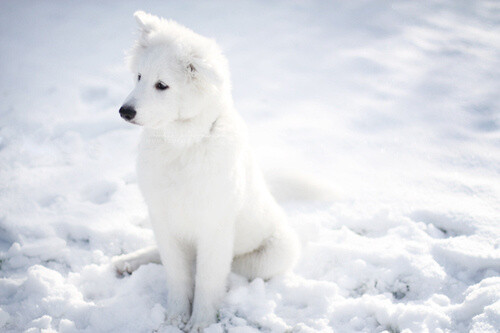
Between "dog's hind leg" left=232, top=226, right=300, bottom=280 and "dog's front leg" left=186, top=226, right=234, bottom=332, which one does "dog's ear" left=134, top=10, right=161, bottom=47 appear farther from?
"dog's hind leg" left=232, top=226, right=300, bottom=280

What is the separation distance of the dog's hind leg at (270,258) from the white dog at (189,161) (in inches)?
12.2

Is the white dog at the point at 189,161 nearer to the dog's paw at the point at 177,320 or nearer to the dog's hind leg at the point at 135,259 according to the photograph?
the dog's paw at the point at 177,320

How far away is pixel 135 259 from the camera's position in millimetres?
2908

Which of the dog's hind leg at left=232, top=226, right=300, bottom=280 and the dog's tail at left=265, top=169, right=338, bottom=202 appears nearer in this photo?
the dog's hind leg at left=232, top=226, right=300, bottom=280

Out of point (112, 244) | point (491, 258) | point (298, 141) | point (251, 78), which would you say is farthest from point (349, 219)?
point (251, 78)

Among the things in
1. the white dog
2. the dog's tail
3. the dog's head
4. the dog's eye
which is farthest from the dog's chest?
the dog's tail

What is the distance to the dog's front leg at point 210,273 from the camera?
2385 mm

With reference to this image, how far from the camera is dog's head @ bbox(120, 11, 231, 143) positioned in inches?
82.7

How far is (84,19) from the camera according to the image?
309 inches

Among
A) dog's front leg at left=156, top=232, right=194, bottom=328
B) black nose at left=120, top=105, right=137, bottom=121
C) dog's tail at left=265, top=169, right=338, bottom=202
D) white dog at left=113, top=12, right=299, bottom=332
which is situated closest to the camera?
black nose at left=120, top=105, right=137, bottom=121

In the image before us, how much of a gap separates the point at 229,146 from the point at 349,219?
166 centimetres

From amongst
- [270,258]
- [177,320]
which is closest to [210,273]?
[177,320]

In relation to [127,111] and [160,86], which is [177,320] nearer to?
[127,111]

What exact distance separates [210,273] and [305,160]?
2250 mm
